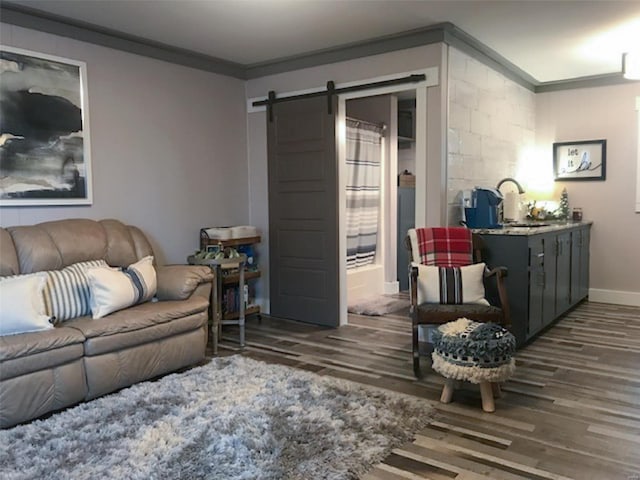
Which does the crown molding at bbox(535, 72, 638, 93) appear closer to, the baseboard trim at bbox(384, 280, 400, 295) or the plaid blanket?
the baseboard trim at bbox(384, 280, 400, 295)

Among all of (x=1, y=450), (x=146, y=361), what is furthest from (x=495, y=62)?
(x=1, y=450)

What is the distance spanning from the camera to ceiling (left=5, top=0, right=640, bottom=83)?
341 cm

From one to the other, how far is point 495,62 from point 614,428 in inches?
135

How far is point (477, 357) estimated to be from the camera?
2.74 metres

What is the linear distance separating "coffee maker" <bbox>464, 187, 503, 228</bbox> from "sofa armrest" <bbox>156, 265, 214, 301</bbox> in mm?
2150

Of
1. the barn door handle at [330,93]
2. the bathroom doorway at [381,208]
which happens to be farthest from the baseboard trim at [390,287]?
the barn door handle at [330,93]

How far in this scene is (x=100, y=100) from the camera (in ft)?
12.7

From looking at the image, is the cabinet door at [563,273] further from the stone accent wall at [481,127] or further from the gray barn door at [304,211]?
the gray barn door at [304,211]

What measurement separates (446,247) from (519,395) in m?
1.14

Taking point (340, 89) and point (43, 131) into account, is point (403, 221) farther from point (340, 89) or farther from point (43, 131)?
point (43, 131)

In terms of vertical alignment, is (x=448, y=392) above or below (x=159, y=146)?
below

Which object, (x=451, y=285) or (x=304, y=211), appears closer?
(x=451, y=285)

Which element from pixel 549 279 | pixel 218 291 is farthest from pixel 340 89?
pixel 549 279

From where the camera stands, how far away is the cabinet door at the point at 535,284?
3842 mm
